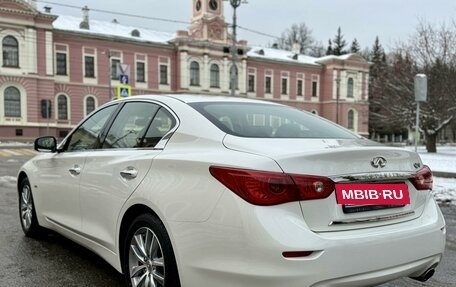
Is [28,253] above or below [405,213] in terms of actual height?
below

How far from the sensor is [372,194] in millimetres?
2822

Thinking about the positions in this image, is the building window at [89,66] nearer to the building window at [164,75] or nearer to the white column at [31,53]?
the white column at [31,53]

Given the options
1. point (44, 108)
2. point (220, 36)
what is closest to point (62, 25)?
point (44, 108)

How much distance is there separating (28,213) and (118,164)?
7.93ft

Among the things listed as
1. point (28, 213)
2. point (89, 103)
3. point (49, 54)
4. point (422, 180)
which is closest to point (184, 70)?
point (89, 103)

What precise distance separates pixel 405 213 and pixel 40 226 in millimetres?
3916

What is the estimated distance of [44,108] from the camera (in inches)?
1609

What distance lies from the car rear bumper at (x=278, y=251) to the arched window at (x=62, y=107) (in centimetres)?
4436

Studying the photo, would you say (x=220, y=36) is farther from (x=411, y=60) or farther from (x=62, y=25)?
(x=411, y=60)

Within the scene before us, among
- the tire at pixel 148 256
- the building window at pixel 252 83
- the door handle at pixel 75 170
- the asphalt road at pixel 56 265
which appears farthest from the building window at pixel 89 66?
the tire at pixel 148 256

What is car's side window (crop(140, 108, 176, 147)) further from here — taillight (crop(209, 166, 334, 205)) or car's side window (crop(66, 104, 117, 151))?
taillight (crop(209, 166, 334, 205))

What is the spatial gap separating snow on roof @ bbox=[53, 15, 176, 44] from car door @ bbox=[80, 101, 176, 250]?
145ft

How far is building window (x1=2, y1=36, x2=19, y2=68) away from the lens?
40.2 metres

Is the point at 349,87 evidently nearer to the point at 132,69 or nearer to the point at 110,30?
the point at 132,69
